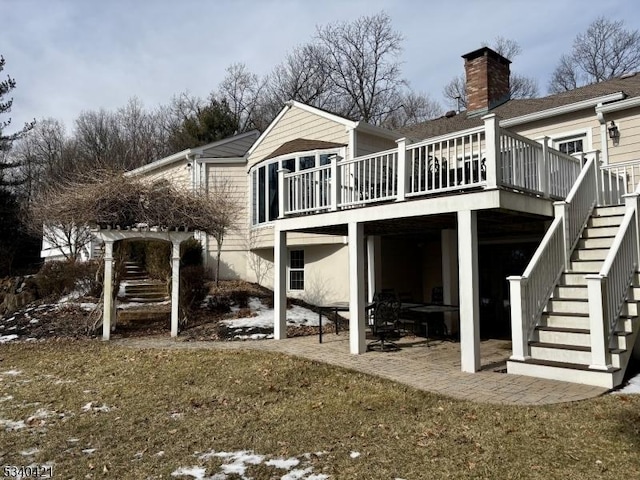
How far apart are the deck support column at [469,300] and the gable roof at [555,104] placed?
362 cm

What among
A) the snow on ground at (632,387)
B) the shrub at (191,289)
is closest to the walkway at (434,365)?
the snow on ground at (632,387)

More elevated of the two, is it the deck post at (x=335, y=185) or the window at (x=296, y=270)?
the deck post at (x=335, y=185)

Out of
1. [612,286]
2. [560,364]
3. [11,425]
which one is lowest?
[11,425]

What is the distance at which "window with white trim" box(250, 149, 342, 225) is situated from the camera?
43.9 feet

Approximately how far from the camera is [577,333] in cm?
Answer: 649

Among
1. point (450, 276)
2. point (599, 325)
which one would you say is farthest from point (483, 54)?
point (599, 325)

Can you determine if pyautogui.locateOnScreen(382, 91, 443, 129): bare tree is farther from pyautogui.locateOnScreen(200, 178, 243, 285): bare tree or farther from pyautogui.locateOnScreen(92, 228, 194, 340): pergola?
pyautogui.locateOnScreen(92, 228, 194, 340): pergola

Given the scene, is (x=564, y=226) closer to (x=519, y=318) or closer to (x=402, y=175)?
(x=519, y=318)

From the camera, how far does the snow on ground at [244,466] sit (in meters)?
3.75

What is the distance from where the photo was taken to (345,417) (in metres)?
5.09

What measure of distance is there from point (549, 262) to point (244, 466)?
5.58 metres

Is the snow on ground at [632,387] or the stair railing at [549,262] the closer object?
the snow on ground at [632,387]

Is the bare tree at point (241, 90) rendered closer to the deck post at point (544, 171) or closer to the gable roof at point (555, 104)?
the gable roof at point (555, 104)

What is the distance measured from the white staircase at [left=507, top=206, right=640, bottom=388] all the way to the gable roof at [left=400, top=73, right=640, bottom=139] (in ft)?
11.2
